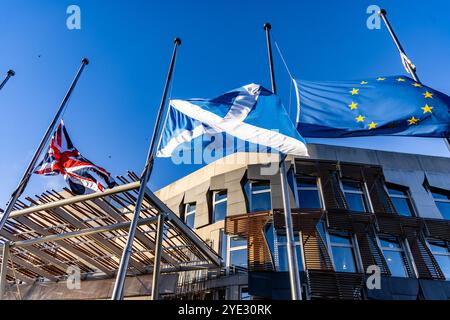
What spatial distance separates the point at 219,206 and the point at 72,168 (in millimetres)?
9378

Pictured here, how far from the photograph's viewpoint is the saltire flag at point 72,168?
9848mm

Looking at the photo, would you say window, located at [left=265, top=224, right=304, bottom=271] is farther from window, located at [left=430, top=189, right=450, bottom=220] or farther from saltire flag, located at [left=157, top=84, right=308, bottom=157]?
window, located at [left=430, top=189, right=450, bottom=220]

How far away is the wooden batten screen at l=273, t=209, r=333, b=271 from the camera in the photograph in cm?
1484

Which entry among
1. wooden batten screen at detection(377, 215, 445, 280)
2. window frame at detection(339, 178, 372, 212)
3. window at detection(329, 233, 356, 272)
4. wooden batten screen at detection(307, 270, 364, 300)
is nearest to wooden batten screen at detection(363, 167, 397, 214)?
window frame at detection(339, 178, 372, 212)

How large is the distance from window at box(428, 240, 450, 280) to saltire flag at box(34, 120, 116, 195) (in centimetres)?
1593

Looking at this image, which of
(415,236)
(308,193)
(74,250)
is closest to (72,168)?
(74,250)

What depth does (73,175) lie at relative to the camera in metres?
9.90

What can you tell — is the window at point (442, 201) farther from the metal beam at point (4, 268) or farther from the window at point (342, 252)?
the metal beam at point (4, 268)

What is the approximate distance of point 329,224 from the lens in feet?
51.6

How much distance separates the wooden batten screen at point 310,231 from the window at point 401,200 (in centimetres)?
540

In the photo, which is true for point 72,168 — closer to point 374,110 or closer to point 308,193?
point 374,110
